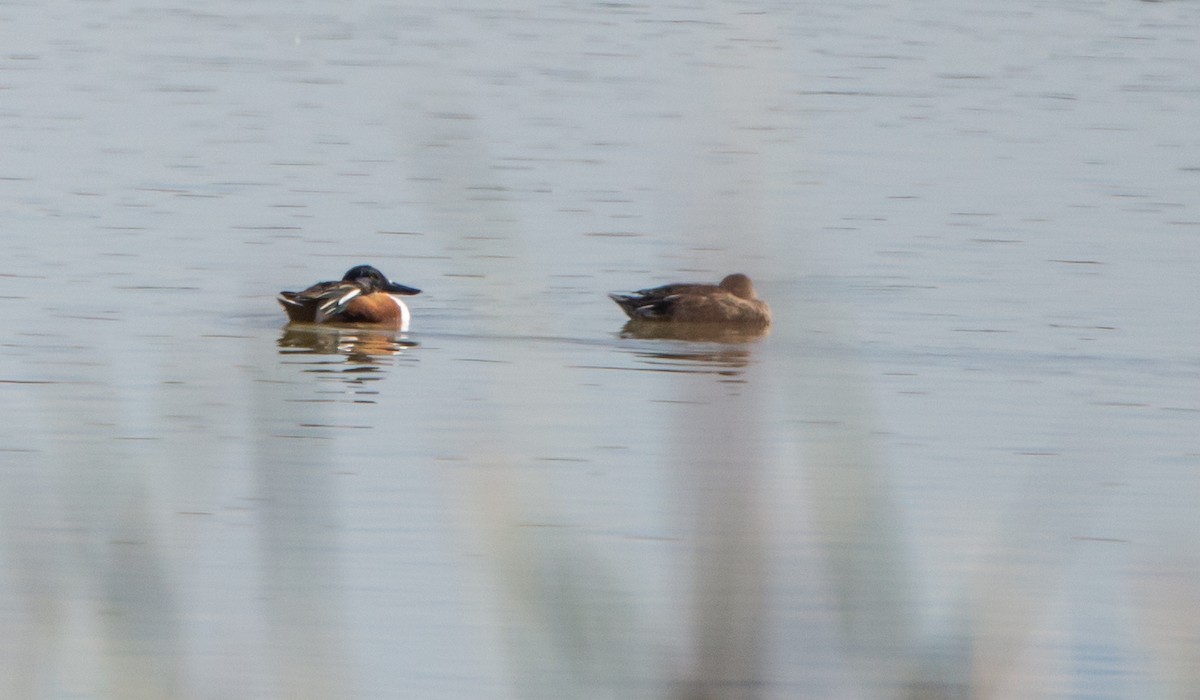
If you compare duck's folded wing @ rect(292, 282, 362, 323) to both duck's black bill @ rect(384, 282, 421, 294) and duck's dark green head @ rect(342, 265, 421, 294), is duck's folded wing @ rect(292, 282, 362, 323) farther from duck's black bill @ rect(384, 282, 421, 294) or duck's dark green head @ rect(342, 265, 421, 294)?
duck's black bill @ rect(384, 282, 421, 294)

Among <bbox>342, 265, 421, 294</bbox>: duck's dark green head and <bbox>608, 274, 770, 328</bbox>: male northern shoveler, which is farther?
<bbox>608, 274, 770, 328</bbox>: male northern shoveler

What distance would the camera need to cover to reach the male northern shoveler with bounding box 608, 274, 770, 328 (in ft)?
37.9

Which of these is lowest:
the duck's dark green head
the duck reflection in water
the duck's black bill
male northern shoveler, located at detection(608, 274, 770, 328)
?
the duck reflection in water

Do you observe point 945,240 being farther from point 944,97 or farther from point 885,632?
point 885,632

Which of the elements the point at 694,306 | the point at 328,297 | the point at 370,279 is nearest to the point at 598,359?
the point at 694,306

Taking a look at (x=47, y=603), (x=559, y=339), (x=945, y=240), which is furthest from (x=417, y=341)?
(x=47, y=603)

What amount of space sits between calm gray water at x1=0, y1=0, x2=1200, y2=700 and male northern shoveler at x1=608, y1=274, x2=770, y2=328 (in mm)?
216

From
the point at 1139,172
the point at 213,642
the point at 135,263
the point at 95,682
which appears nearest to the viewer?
the point at 95,682

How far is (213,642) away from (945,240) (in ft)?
28.5

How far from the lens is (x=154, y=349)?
10258mm

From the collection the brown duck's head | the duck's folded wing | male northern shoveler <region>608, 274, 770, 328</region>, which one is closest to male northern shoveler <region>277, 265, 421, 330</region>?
the duck's folded wing

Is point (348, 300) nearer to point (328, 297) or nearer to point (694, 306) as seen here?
point (328, 297)

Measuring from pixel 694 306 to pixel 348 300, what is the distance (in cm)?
187

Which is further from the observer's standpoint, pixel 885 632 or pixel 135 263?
pixel 135 263
